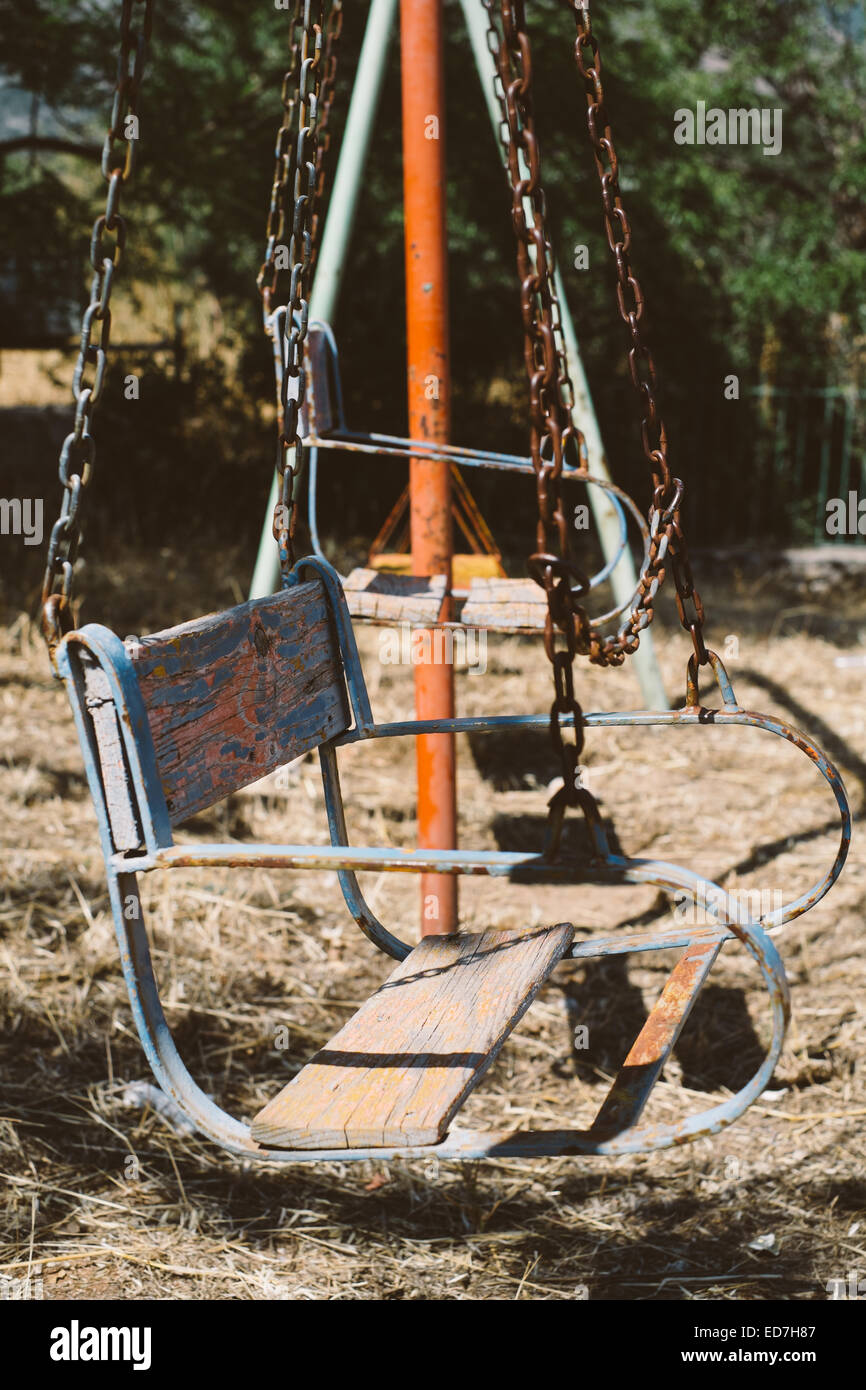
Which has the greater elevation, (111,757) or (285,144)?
(285,144)

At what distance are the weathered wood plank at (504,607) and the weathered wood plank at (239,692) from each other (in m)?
0.76

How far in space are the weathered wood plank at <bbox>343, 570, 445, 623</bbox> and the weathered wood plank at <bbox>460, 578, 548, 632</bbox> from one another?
0.29 ft

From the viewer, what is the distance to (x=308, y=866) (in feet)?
4.68

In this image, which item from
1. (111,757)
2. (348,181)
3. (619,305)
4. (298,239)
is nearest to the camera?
(111,757)

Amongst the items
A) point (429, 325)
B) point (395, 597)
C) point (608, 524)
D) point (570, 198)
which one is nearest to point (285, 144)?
point (429, 325)

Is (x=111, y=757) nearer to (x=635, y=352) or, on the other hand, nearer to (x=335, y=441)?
(x=635, y=352)

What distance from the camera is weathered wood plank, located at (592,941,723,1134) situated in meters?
1.45

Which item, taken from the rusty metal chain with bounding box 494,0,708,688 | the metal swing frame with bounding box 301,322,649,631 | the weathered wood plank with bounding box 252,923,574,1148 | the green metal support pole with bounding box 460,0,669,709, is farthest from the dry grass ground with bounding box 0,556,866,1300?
the rusty metal chain with bounding box 494,0,708,688

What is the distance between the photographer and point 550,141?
6594mm

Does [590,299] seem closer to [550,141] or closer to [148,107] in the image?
[550,141]

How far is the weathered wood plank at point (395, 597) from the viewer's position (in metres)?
2.67

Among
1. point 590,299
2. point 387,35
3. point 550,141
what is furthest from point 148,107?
point 590,299

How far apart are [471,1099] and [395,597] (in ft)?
3.59

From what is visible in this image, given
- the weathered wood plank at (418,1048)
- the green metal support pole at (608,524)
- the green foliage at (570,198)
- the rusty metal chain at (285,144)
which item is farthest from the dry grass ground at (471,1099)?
the green foliage at (570,198)
